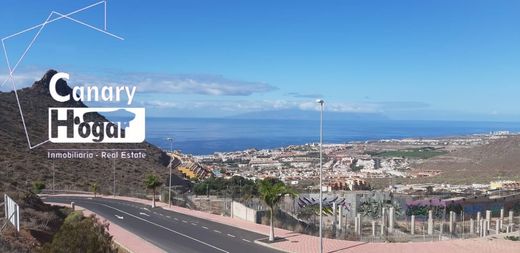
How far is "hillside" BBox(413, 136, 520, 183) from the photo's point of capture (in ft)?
246

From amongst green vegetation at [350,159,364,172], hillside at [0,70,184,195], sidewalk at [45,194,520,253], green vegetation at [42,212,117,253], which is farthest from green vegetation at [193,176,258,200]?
green vegetation at [350,159,364,172]

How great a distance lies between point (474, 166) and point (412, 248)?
74.8 meters

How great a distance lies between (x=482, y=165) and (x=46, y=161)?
6934 centimetres

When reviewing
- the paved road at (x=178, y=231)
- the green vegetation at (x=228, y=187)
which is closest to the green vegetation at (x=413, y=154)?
the green vegetation at (x=228, y=187)

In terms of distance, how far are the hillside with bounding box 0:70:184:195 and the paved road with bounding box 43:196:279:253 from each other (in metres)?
13.3

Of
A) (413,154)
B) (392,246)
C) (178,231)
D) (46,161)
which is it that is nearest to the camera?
(392,246)

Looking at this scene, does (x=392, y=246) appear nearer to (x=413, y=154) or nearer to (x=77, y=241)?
(x=77, y=241)

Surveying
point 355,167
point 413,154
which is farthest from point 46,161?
point 413,154

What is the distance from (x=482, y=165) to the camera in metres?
93.0

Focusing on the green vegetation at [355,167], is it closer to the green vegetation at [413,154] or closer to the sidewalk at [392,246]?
the green vegetation at [413,154]

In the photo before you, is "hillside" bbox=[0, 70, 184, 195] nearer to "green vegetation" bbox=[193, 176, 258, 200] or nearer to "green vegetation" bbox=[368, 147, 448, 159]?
"green vegetation" bbox=[193, 176, 258, 200]

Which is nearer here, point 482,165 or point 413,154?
point 482,165

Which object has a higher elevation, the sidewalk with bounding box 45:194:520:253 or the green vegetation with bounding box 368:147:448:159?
the sidewalk with bounding box 45:194:520:253

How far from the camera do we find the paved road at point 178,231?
23.3m
